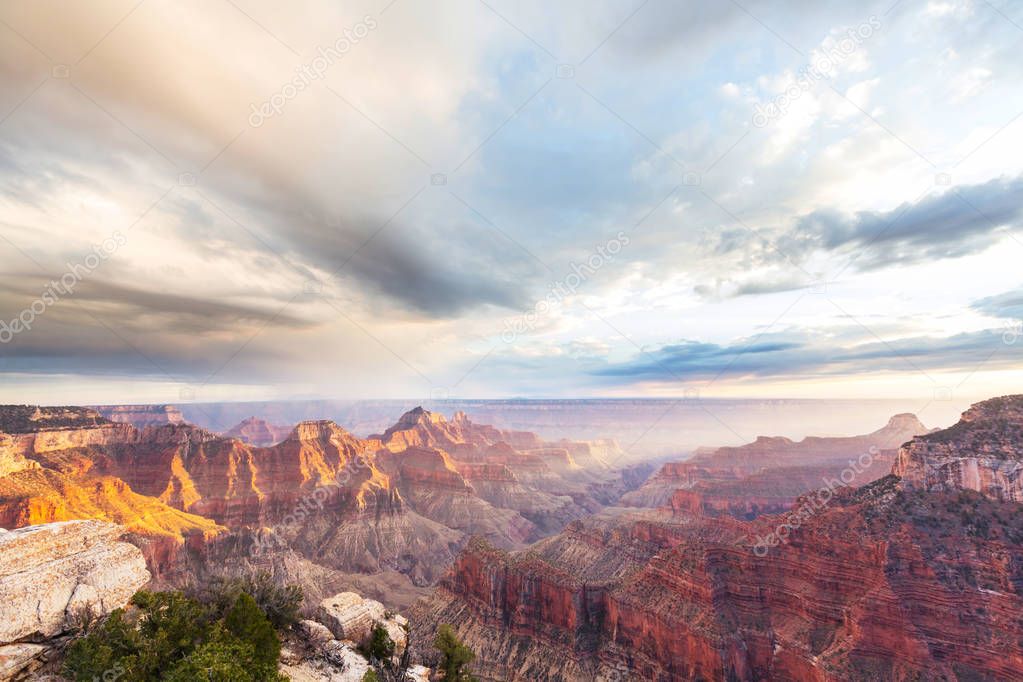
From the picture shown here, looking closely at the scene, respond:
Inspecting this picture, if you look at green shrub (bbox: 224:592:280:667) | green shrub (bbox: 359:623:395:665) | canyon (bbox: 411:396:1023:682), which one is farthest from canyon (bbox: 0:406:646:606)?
green shrub (bbox: 224:592:280:667)

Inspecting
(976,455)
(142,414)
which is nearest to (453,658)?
(976,455)

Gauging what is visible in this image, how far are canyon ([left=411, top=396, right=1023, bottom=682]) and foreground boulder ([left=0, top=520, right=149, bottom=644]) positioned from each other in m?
38.0

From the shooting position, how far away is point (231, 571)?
61.4 meters

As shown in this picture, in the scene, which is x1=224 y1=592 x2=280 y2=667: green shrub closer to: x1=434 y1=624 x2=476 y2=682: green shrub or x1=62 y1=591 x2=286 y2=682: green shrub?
x1=62 y1=591 x2=286 y2=682: green shrub

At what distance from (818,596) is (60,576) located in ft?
193

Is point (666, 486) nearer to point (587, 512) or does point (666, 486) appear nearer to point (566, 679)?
point (587, 512)

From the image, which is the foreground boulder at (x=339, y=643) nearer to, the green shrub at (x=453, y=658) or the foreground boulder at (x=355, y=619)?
the foreground boulder at (x=355, y=619)

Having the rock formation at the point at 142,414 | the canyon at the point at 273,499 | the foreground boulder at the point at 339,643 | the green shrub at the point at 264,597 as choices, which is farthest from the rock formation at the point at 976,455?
the rock formation at the point at 142,414

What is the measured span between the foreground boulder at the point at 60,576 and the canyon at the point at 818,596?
38.0 metres

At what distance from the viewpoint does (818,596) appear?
40.3 m

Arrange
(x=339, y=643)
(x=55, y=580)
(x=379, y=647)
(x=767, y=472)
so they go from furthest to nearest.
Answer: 1. (x=767, y=472)
2. (x=379, y=647)
3. (x=339, y=643)
4. (x=55, y=580)

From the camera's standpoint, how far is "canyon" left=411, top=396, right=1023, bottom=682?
108 feet

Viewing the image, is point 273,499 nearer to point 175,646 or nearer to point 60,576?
point 60,576

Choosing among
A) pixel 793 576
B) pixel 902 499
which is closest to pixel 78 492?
pixel 793 576
